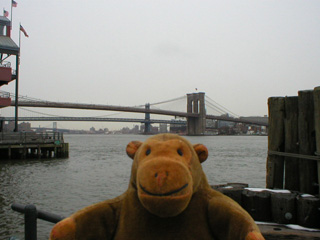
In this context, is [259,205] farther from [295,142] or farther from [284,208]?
[295,142]

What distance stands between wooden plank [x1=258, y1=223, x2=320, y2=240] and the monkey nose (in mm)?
1991

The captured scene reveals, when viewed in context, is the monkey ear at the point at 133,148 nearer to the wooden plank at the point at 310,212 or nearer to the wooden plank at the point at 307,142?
the wooden plank at the point at 310,212

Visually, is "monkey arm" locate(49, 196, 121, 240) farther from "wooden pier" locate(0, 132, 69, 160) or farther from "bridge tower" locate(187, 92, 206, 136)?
"bridge tower" locate(187, 92, 206, 136)

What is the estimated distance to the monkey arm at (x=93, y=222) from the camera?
159 cm

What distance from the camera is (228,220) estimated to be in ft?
5.16

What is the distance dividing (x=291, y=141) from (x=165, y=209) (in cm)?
321

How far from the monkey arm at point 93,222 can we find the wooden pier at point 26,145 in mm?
20172

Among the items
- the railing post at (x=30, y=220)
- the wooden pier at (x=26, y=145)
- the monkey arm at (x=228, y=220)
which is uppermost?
the monkey arm at (x=228, y=220)

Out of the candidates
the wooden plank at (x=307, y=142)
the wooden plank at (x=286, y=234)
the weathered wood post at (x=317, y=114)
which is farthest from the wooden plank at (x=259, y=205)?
the weathered wood post at (x=317, y=114)

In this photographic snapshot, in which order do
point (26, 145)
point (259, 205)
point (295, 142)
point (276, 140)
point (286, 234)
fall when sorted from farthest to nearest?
point (26, 145) → point (276, 140) → point (295, 142) → point (259, 205) → point (286, 234)

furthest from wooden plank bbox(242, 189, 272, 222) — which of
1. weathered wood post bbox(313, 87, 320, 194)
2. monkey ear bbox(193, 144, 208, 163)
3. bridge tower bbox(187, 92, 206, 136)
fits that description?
bridge tower bbox(187, 92, 206, 136)

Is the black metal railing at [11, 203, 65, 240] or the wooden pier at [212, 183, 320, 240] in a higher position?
the black metal railing at [11, 203, 65, 240]

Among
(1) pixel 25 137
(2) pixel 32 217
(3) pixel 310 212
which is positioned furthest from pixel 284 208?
(1) pixel 25 137

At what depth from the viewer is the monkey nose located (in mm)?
1396
